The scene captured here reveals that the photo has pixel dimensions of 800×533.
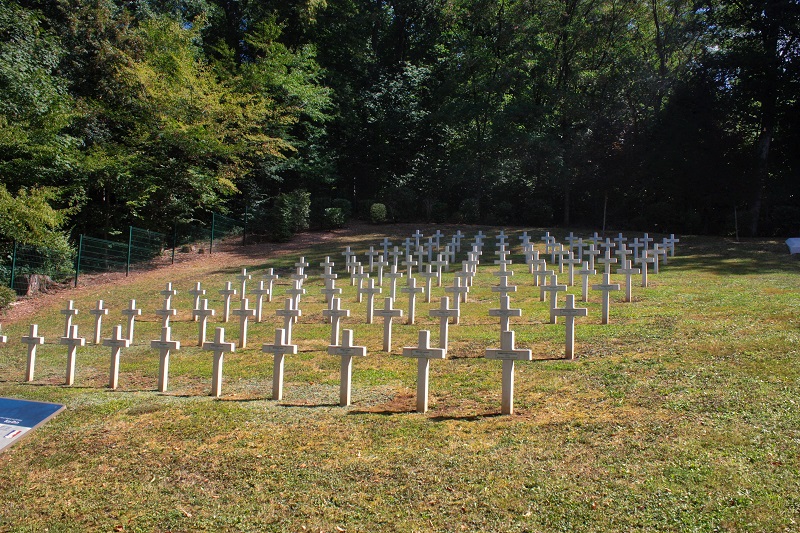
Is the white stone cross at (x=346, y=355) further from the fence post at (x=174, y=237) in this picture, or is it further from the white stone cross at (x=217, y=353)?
the fence post at (x=174, y=237)

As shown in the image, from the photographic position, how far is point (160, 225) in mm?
25531

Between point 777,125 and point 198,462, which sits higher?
point 777,125

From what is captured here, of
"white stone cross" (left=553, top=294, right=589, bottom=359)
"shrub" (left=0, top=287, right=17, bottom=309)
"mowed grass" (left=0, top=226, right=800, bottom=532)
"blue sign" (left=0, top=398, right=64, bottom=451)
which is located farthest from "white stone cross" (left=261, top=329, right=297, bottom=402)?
"shrub" (left=0, top=287, right=17, bottom=309)

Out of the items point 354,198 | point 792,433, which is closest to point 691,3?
point 354,198

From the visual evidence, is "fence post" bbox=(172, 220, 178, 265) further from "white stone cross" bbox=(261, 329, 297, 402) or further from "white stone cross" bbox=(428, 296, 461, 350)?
"white stone cross" bbox=(261, 329, 297, 402)

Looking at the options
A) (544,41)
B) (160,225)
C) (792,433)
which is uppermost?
(544,41)

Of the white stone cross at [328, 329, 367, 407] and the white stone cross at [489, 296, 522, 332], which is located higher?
the white stone cross at [489, 296, 522, 332]

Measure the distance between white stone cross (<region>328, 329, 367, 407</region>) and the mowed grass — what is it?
0.16 meters

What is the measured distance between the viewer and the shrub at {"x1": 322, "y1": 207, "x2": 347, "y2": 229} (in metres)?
29.3

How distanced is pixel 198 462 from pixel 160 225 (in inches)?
834

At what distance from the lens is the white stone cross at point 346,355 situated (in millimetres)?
7219

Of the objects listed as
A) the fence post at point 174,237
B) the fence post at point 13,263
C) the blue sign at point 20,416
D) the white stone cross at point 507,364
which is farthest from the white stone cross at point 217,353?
the fence post at point 174,237

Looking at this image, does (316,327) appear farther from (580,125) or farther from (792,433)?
(580,125)

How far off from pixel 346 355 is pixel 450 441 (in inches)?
68.9
